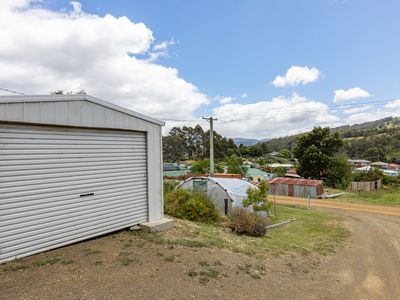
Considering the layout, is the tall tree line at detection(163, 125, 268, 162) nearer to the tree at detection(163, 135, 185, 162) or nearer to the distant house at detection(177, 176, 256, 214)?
the tree at detection(163, 135, 185, 162)

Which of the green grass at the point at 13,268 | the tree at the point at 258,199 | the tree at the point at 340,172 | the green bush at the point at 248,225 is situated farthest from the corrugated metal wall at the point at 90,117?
the tree at the point at 340,172

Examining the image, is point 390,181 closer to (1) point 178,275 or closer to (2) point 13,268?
(1) point 178,275

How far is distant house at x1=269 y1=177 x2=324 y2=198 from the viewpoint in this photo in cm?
2886

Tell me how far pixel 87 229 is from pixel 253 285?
3793mm

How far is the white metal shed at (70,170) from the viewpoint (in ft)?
17.2

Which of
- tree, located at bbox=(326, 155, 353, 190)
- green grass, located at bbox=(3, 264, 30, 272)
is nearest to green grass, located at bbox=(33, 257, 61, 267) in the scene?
green grass, located at bbox=(3, 264, 30, 272)

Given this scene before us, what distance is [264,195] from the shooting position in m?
11.5

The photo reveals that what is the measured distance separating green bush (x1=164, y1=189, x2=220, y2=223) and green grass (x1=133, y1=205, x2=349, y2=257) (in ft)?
2.79

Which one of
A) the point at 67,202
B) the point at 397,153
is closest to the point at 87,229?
the point at 67,202

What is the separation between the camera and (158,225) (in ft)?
25.3

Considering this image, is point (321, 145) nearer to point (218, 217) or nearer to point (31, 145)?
point (218, 217)

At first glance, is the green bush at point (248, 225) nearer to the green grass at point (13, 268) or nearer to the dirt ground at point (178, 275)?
the dirt ground at point (178, 275)

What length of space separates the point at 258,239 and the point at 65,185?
19.3ft

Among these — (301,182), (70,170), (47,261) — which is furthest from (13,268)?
(301,182)
